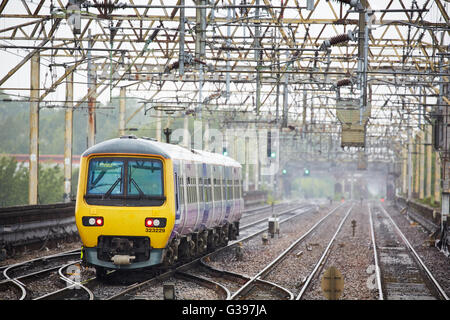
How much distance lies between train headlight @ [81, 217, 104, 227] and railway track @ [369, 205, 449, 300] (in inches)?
224

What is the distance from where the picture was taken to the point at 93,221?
51.1 ft

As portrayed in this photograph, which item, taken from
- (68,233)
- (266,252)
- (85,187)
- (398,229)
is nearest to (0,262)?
(85,187)

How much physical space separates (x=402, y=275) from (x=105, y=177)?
25.9 feet

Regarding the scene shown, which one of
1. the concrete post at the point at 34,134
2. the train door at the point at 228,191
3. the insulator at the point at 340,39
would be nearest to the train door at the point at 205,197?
the train door at the point at 228,191

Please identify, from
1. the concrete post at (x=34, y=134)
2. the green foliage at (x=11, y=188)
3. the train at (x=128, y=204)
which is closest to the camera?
the train at (x=128, y=204)

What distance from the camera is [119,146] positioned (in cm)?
1593

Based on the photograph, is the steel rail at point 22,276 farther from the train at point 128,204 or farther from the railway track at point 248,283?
the railway track at point 248,283

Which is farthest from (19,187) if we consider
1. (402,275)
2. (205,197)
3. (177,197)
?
(177,197)

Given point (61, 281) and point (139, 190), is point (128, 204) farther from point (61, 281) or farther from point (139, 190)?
point (61, 281)

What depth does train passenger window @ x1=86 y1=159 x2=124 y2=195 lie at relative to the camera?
15.7 metres

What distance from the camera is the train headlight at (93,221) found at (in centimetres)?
1555

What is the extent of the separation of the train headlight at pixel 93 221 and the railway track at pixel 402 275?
18.6ft

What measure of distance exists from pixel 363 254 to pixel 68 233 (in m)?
9.44
